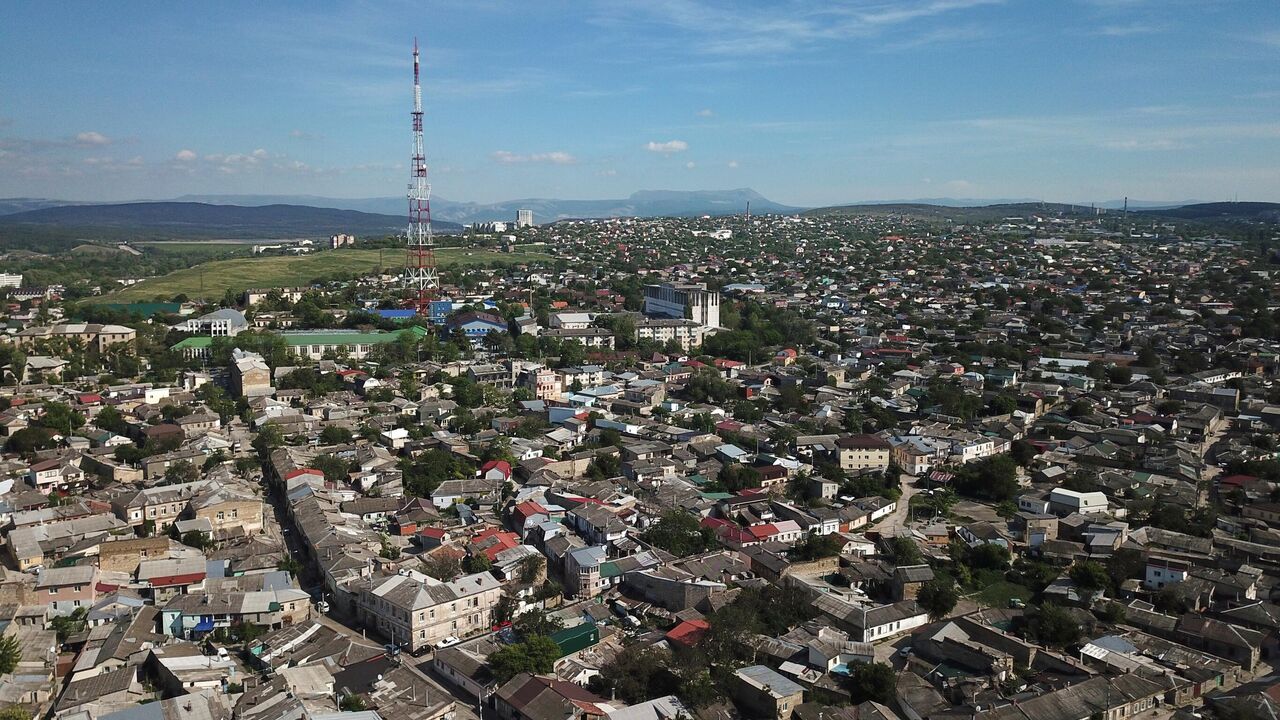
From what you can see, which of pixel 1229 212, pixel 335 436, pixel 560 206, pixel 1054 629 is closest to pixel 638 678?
pixel 1054 629

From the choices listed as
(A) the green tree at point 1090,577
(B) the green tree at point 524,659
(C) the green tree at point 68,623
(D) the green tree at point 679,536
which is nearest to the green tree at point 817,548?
(D) the green tree at point 679,536

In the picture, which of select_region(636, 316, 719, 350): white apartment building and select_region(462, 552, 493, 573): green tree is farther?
select_region(636, 316, 719, 350): white apartment building

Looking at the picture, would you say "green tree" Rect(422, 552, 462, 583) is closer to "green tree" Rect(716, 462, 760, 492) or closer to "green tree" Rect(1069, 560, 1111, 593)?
"green tree" Rect(716, 462, 760, 492)

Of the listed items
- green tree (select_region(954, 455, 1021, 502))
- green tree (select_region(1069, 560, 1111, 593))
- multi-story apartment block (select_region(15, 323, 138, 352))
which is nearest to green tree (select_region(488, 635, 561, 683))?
green tree (select_region(1069, 560, 1111, 593))

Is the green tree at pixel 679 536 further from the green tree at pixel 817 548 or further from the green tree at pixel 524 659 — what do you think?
the green tree at pixel 524 659

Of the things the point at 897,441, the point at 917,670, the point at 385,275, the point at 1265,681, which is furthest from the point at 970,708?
the point at 385,275
